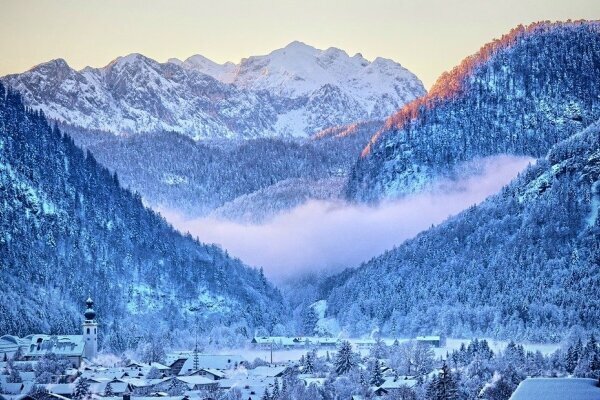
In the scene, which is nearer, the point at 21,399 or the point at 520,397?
the point at 520,397

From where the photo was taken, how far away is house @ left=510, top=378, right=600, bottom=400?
17788 cm

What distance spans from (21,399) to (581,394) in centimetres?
6480

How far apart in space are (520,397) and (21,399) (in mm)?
58642

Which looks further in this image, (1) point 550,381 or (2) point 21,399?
(2) point 21,399

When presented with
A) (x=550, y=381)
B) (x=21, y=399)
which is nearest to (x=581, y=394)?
(x=550, y=381)

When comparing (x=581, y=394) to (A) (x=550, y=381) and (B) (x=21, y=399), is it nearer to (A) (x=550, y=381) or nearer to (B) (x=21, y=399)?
(A) (x=550, y=381)

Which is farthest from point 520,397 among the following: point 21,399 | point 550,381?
point 21,399

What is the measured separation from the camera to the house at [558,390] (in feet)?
584

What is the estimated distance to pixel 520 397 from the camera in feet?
587

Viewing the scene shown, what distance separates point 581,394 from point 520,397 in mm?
6391

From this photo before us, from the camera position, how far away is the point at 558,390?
179 meters

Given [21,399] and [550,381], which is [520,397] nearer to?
[550,381]

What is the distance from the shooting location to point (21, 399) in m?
198
